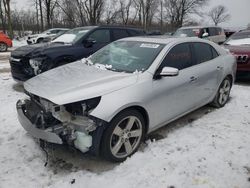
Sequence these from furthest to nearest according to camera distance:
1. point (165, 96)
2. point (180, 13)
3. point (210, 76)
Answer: point (180, 13)
point (210, 76)
point (165, 96)

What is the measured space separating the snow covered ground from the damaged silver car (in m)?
0.27

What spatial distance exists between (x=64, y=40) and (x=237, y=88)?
4918 mm

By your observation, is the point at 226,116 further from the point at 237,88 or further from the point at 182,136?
the point at 237,88

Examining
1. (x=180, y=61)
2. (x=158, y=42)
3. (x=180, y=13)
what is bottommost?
(x=180, y=61)

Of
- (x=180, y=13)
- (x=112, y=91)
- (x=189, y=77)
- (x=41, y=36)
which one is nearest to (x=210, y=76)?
(x=189, y=77)

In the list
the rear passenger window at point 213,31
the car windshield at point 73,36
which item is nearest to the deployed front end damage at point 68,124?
the car windshield at point 73,36

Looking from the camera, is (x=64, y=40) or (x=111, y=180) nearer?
(x=111, y=180)

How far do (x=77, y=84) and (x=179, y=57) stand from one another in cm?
183

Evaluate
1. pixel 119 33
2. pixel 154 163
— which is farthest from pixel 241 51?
pixel 154 163

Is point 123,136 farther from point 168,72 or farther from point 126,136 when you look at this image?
point 168,72

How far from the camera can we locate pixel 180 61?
174 inches

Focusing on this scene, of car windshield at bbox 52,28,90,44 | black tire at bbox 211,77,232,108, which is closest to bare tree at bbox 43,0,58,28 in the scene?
car windshield at bbox 52,28,90,44

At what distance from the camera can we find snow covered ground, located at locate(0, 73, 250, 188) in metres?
3.15

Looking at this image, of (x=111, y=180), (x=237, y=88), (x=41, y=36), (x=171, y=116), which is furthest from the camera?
(x=41, y=36)
